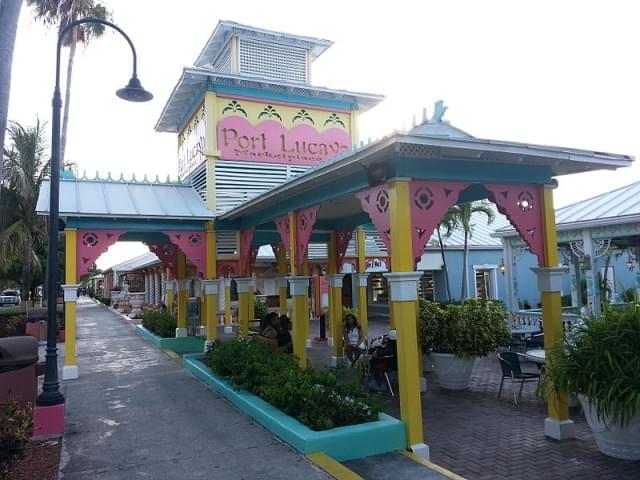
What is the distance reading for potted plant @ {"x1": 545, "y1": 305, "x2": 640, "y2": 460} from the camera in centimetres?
501

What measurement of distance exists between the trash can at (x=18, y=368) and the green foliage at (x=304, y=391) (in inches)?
110

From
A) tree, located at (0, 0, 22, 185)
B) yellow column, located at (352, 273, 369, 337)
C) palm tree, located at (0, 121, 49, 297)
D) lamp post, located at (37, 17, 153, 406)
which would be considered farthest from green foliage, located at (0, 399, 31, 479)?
palm tree, located at (0, 121, 49, 297)

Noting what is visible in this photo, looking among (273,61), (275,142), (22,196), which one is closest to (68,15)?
(22,196)

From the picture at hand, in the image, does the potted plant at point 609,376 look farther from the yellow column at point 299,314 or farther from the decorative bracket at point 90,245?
the decorative bracket at point 90,245

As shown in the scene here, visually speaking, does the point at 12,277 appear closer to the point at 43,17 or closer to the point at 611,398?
the point at 43,17

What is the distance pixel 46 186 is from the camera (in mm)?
11508

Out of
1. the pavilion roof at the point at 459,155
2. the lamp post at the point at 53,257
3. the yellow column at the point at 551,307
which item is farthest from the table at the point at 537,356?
the lamp post at the point at 53,257

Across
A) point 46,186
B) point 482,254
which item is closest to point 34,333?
point 46,186

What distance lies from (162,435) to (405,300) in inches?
133

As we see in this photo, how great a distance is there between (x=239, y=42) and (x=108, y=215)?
5990 millimetres

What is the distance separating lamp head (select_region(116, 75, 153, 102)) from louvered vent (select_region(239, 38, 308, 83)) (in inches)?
264

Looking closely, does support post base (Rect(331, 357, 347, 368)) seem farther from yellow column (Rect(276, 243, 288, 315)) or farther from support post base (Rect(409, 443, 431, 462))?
support post base (Rect(409, 443, 431, 462))

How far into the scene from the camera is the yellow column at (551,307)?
20.2 ft

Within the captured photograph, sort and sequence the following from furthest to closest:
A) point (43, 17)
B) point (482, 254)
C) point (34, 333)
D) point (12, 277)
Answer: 1. point (12, 277)
2. point (482, 254)
3. point (43, 17)
4. point (34, 333)
